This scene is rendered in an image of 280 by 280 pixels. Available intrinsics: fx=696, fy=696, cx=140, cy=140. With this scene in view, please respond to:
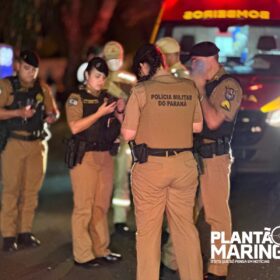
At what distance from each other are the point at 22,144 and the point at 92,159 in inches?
32.7

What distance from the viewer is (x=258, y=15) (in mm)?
8078

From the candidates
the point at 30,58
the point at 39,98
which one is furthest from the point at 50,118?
the point at 30,58

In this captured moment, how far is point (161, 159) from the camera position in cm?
470

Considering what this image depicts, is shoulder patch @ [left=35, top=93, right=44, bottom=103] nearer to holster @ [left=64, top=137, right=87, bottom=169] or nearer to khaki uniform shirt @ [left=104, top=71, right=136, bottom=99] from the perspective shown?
khaki uniform shirt @ [left=104, top=71, right=136, bottom=99]

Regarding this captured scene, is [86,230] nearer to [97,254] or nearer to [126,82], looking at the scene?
[97,254]

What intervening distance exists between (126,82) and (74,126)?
1249 mm

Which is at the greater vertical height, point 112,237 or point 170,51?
point 170,51

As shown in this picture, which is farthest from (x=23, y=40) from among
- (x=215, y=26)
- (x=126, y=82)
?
(x=126, y=82)

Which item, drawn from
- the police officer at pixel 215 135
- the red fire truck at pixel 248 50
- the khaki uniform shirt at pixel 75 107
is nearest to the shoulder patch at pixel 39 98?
the khaki uniform shirt at pixel 75 107

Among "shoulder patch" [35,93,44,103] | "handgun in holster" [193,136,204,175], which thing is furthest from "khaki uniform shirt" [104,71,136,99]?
"handgun in holster" [193,136,204,175]

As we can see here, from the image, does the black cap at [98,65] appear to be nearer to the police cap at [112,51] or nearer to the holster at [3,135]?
the police cap at [112,51]

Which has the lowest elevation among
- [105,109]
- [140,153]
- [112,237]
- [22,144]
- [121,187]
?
[112,237]

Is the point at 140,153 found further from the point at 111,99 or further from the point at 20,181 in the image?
the point at 20,181

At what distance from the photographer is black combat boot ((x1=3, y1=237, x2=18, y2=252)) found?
615cm
